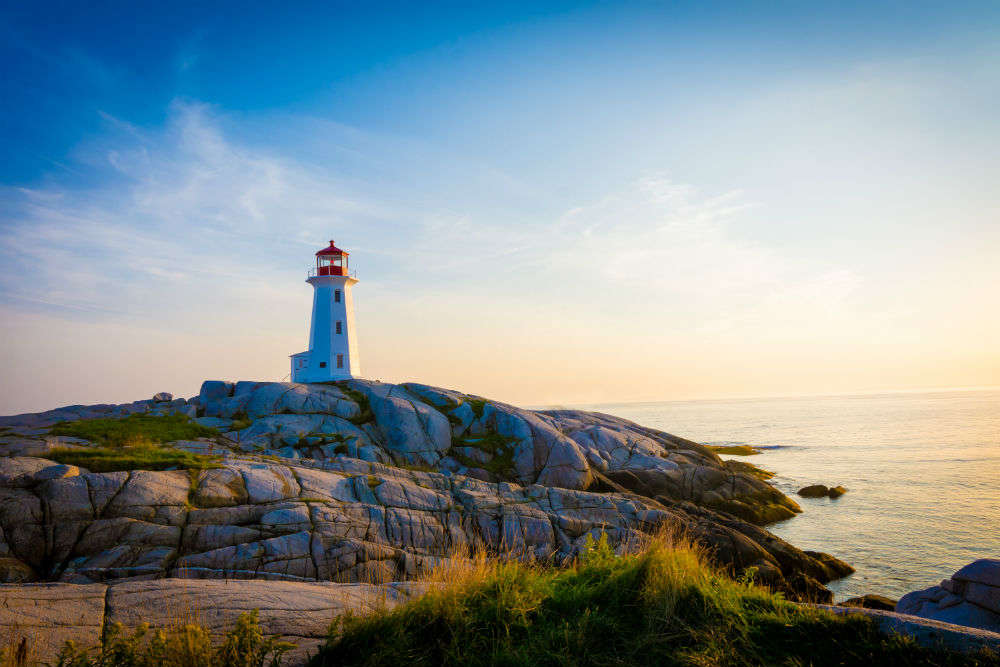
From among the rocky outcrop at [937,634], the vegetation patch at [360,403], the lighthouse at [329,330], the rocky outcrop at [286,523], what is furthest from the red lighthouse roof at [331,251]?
the rocky outcrop at [937,634]

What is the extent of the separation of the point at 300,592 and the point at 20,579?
7862mm

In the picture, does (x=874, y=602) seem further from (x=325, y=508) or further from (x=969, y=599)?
(x=325, y=508)

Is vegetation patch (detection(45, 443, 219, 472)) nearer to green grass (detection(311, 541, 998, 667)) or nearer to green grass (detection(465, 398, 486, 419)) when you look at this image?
green grass (detection(311, 541, 998, 667))

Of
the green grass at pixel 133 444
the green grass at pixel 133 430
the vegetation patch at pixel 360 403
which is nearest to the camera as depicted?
the green grass at pixel 133 444

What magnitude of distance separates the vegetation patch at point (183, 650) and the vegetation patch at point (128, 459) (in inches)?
441

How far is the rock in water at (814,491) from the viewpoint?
35844mm

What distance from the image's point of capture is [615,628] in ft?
20.2

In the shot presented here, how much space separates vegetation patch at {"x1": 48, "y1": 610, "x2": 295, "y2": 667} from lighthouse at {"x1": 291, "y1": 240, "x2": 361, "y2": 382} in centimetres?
3687

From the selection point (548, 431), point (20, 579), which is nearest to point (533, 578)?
point (20, 579)

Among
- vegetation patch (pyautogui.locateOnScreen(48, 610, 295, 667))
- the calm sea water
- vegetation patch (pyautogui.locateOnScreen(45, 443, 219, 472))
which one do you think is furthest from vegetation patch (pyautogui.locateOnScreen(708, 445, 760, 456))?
vegetation patch (pyautogui.locateOnScreen(48, 610, 295, 667))

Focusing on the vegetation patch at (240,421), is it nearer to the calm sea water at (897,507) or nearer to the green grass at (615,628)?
the green grass at (615,628)

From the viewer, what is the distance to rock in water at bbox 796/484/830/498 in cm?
3584

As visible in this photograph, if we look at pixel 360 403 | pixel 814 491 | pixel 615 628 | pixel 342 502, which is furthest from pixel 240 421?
pixel 814 491

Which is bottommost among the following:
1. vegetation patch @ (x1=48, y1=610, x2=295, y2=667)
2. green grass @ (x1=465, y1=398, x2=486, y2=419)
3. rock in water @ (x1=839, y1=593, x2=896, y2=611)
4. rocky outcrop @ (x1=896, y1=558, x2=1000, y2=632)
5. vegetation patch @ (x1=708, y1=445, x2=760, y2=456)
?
vegetation patch @ (x1=708, y1=445, x2=760, y2=456)
